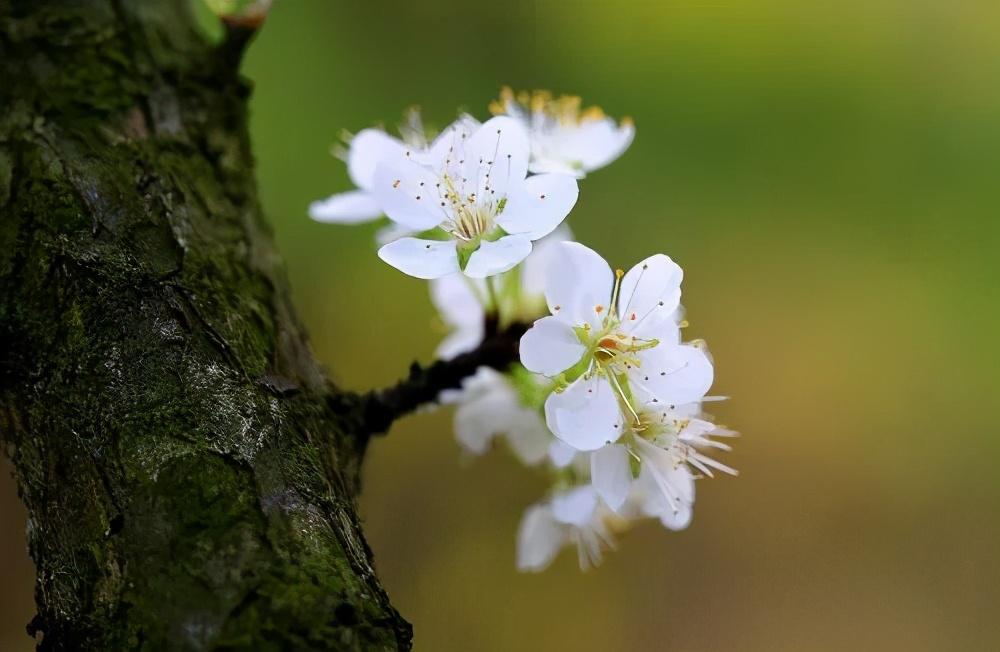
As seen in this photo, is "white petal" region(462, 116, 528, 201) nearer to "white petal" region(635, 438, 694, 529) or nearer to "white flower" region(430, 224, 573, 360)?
"white flower" region(430, 224, 573, 360)

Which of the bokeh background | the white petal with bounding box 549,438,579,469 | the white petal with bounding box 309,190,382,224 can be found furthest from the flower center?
the bokeh background

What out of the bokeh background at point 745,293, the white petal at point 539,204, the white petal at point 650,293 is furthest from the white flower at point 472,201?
the bokeh background at point 745,293

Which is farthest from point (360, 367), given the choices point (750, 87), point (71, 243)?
point (71, 243)

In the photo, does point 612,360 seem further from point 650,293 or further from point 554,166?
point 554,166

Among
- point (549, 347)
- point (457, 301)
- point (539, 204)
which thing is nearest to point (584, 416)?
point (549, 347)

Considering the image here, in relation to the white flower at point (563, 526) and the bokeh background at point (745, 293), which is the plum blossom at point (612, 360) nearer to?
the white flower at point (563, 526)
